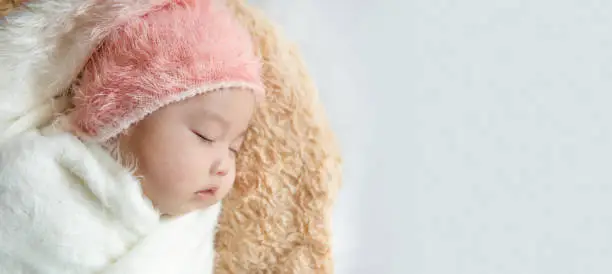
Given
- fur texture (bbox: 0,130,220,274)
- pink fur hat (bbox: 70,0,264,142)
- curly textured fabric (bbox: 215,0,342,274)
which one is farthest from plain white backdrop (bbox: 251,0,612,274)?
fur texture (bbox: 0,130,220,274)

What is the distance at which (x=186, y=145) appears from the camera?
0.85 meters

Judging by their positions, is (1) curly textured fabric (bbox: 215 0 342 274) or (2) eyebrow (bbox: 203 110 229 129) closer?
(2) eyebrow (bbox: 203 110 229 129)

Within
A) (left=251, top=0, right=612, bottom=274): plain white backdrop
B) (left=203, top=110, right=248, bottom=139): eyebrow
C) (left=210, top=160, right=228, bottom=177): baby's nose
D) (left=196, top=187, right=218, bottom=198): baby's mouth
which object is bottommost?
(left=196, top=187, right=218, bottom=198): baby's mouth

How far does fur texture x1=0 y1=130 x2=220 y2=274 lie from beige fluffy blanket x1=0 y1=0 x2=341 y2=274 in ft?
0.58

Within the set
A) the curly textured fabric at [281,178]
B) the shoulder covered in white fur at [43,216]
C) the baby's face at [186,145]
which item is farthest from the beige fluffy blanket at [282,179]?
the shoulder covered in white fur at [43,216]

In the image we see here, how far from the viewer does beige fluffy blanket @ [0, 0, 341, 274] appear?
Result: 101 cm

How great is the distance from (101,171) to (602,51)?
83 cm

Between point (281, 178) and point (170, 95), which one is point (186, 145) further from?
point (281, 178)

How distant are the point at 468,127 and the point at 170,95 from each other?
1.74 feet

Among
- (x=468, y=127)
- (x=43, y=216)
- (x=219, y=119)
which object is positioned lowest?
(x=43, y=216)

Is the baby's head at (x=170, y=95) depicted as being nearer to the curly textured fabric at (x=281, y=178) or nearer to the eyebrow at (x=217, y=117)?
the eyebrow at (x=217, y=117)

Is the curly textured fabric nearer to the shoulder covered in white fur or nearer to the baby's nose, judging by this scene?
the baby's nose

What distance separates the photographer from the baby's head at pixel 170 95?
2.71 ft

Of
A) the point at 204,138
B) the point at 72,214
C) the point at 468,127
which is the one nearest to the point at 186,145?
the point at 204,138
